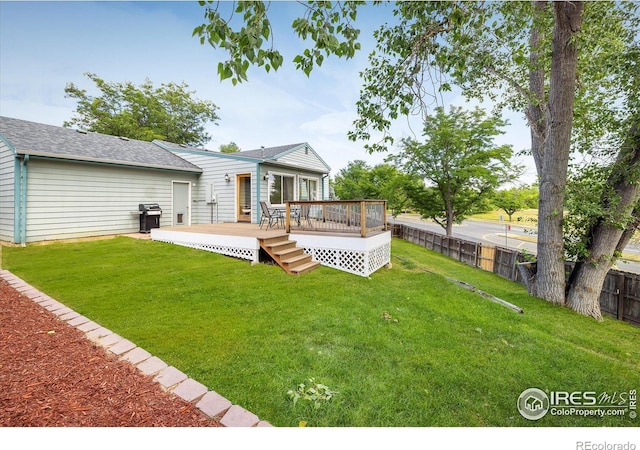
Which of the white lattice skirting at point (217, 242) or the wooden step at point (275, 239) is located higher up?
the wooden step at point (275, 239)

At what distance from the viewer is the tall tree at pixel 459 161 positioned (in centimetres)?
1277

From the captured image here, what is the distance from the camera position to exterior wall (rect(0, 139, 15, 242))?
7379 mm

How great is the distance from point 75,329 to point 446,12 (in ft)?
20.0

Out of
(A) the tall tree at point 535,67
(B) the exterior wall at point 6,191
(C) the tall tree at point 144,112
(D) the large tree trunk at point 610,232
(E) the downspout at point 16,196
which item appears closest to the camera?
(A) the tall tree at point 535,67

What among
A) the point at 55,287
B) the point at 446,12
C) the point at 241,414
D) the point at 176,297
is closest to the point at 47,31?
the point at 55,287

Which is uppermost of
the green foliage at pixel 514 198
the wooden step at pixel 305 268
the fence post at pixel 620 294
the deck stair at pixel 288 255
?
the green foliage at pixel 514 198

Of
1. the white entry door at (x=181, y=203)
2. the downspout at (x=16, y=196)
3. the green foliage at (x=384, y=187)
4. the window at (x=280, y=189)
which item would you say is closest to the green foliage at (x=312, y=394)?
the window at (x=280, y=189)

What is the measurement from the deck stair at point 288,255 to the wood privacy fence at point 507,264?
19.7 feet

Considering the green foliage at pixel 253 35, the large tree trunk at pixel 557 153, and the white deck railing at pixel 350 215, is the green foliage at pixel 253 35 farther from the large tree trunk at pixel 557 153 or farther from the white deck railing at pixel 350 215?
the large tree trunk at pixel 557 153

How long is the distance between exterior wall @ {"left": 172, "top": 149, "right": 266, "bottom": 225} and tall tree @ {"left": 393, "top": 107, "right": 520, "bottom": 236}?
8.58 meters

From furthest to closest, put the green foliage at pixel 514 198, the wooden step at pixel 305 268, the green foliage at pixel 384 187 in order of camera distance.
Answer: the green foliage at pixel 384 187 → the green foliage at pixel 514 198 → the wooden step at pixel 305 268

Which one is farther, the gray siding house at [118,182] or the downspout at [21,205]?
the gray siding house at [118,182]

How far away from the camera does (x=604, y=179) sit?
5230 millimetres

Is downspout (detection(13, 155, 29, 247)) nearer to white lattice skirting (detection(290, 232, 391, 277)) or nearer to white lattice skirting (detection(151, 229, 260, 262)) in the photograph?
white lattice skirting (detection(151, 229, 260, 262))
